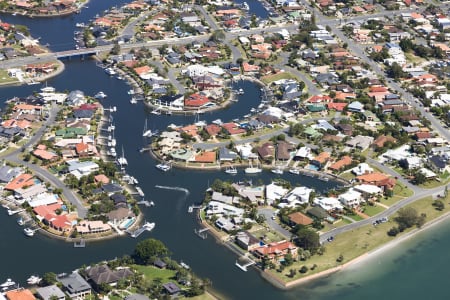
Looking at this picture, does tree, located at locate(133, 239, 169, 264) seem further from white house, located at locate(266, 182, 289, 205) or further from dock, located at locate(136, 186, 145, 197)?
white house, located at locate(266, 182, 289, 205)

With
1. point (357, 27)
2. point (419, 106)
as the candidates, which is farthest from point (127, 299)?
point (357, 27)

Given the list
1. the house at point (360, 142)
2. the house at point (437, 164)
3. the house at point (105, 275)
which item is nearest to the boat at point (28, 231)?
the house at point (105, 275)

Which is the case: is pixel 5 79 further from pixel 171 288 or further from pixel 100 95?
pixel 171 288

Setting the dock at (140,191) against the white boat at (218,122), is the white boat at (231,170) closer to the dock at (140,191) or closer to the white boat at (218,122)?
the dock at (140,191)

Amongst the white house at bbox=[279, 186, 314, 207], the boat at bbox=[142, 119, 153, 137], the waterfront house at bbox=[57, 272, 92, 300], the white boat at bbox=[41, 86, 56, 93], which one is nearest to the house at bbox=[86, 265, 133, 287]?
the waterfront house at bbox=[57, 272, 92, 300]

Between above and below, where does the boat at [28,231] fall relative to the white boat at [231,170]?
above
